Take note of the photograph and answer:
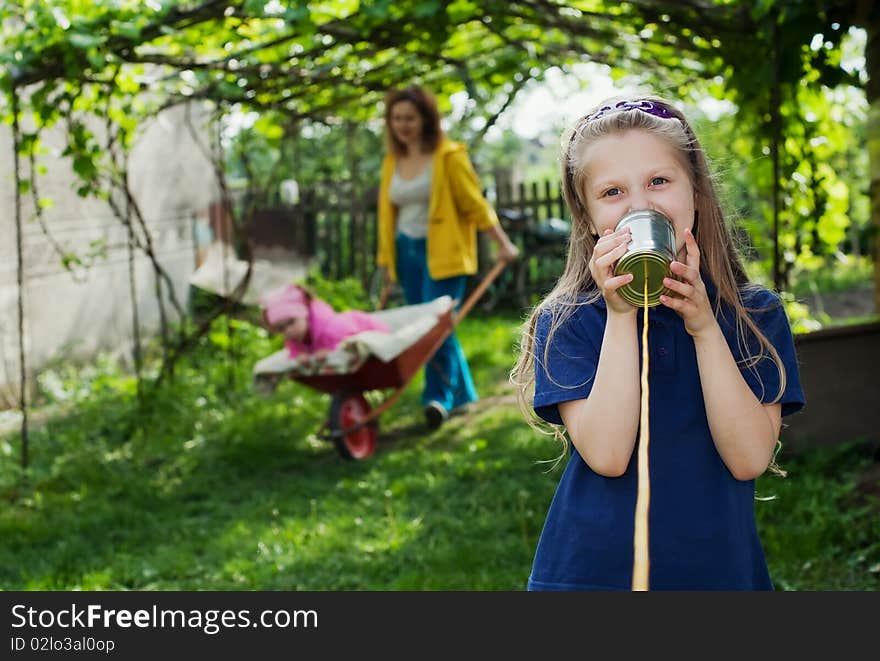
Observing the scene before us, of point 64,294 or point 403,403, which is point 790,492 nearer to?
point 403,403

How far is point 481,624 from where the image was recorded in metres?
1.80

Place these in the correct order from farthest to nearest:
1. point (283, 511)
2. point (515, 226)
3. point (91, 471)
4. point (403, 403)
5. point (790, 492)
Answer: point (515, 226) → point (403, 403) → point (91, 471) → point (283, 511) → point (790, 492)

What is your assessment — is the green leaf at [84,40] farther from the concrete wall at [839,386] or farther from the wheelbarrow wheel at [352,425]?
the concrete wall at [839,386]

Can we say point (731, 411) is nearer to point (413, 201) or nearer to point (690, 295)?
point (690, 295)

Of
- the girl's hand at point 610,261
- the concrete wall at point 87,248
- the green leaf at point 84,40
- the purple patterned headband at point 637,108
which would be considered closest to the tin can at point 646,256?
the girl's hand at point 610,261

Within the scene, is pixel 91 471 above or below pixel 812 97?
below

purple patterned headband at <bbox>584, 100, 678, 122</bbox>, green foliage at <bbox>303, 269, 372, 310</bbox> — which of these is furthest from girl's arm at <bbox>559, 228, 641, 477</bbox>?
green foliage at <bbox>303, 269, 372, 310</bbox>

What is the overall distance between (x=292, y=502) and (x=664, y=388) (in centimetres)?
348

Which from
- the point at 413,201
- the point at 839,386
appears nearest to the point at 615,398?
the point at 839,386

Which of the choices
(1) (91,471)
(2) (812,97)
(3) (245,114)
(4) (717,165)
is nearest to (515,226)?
(3) (245,114)

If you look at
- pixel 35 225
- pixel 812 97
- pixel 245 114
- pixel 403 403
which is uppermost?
pixel 812 97

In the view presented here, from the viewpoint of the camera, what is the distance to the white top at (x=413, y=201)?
6602 mm

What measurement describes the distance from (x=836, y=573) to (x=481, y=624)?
Answer: 2230mm

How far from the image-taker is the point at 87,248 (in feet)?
28.2
